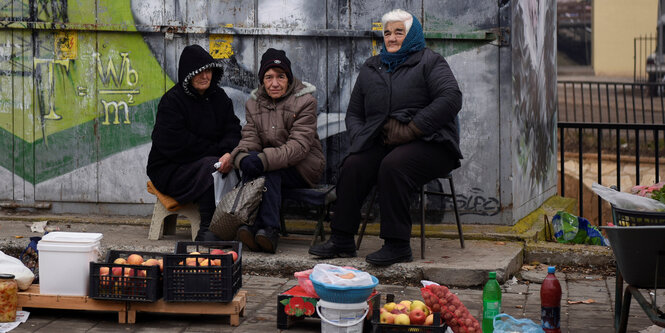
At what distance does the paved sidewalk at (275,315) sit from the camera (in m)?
5.51

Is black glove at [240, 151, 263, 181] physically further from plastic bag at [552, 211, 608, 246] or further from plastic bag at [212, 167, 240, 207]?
plastic bag at [552, 211, 608, 246]

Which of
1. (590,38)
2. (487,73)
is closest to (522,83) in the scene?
(487,73)

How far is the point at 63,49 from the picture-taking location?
27.3ft

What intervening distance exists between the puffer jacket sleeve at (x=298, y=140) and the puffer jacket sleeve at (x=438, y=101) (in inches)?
37.5

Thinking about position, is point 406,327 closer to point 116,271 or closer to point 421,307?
point 421,307

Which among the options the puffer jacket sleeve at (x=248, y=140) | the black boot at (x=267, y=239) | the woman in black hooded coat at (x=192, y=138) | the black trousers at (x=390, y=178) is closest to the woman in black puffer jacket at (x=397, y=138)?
the black trousers at (x=390, y=178)

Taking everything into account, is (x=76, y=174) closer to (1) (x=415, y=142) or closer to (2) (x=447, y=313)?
(1) (x=415, y=142)

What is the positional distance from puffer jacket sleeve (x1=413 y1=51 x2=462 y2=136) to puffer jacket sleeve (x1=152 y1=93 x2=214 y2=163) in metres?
1.83

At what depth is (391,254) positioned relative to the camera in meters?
6.70

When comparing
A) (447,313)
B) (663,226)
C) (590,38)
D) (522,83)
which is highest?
(590,38)

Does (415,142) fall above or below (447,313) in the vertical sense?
above

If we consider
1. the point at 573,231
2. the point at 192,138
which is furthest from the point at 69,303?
the point at 573,231

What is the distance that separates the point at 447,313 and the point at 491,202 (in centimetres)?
280

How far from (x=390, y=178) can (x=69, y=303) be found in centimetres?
228
